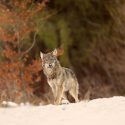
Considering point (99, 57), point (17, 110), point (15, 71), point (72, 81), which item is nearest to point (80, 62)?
point (99, 57)

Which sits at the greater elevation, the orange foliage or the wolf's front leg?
the orange foliage

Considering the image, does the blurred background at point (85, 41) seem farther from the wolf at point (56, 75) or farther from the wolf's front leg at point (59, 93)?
the wolf's front leg at point (59, 93)

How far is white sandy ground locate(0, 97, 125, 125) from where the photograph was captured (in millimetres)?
9352

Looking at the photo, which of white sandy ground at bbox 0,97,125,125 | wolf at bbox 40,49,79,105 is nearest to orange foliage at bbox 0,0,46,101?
wolf at bbox 40,49,79,105

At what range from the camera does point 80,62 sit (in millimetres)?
23328

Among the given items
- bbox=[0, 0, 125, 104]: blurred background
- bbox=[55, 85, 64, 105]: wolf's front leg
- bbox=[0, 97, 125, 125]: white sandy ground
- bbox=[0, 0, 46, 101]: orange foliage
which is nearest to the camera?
bbox=[0, 97, 125, 125]: white sandy ground

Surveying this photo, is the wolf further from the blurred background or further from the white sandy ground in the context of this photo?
the blurred background

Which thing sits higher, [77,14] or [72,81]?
[77,14]

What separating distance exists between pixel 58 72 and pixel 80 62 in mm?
10464

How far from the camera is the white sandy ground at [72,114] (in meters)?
9.35

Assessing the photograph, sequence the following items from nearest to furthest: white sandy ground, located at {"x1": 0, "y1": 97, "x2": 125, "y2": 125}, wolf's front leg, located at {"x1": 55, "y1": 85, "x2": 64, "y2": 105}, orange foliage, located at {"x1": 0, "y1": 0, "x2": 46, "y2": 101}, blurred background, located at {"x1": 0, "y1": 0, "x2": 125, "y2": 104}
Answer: white sandy ground, located at {"x1": 0, "y1": 97, "x2": 125, "y2": 125} < wolf's front leg, located at {"x1": 55, "y1": 85, "x2": 64, "y2": 105} < orange foliage, located at {"x1": 0, "y1": 0, "x2": 46, "y2": 101} < blurred background, located at {"x1": 0, "y1": 0, "x2": 125, "y2": 104}

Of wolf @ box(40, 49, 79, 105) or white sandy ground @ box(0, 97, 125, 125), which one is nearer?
white sandy ground @ box(0, 97, 125, 125)

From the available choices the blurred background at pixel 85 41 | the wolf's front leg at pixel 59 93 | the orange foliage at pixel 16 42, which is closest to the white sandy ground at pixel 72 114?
the wolf's front leg at pixel 59 93

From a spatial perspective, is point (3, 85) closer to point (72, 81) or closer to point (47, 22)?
point (72, 81)
